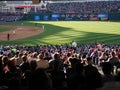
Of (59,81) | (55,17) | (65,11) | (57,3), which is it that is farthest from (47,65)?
(57,3)

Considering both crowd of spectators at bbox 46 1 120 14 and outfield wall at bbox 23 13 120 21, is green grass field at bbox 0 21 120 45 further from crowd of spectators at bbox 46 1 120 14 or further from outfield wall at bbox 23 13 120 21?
crowd of spectators at bbox 46 1 120 14

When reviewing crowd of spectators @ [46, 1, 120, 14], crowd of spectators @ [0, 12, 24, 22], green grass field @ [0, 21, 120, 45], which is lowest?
green grass field @ [0, 21, 120, 45]

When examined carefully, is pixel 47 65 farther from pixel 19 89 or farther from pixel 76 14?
pixel 76 14

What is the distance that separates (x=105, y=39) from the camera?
142 feet

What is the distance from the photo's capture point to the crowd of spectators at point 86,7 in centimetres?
9350

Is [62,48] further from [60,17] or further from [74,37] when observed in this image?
[60,17]

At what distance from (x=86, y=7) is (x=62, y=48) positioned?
7265 centimetres

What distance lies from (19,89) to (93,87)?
1.94m

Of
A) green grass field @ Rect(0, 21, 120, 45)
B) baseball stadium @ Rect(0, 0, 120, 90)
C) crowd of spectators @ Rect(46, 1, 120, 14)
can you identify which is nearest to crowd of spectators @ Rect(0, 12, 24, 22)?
baseball stadium @ Rect(0, 0, 120, 90)

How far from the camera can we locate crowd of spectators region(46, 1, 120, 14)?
307ft

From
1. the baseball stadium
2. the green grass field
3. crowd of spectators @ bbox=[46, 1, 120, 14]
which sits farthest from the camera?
crowd of spectators @ bbox=[46, 1, 120, 14]

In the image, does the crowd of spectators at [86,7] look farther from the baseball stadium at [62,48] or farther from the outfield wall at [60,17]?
the outfield wall at [60,17]

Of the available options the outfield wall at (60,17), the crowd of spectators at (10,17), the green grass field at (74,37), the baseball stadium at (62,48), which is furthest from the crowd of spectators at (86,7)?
the green grass field at (74,37)

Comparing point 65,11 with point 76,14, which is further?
point 65,11
